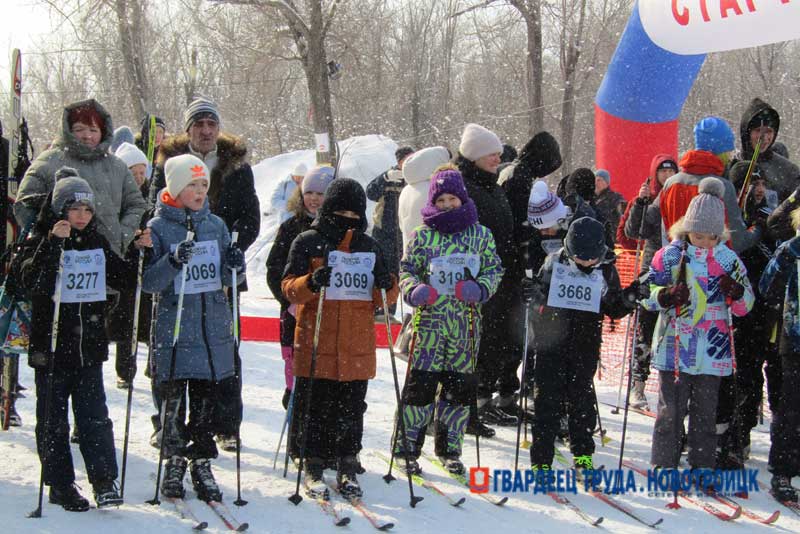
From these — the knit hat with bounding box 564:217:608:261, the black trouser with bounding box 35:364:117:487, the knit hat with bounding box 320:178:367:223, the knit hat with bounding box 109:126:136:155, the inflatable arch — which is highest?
the inflatable arch

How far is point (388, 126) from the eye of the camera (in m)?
36.2

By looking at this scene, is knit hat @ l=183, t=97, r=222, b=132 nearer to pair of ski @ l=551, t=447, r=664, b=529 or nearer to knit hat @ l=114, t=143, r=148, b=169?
knit hat @ l=114, t=143, r=148, b=169

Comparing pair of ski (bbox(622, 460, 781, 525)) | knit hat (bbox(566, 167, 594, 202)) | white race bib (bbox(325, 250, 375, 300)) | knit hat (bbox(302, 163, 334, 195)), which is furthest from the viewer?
knit hat (bbox(566, 167, 594, 202))

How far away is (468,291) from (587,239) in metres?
0.76

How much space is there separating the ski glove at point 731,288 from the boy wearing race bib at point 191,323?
2704mm

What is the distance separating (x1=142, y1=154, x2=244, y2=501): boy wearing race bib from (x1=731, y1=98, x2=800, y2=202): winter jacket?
12.0 ft

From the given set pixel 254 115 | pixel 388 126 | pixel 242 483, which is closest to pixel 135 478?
pixel 242 483

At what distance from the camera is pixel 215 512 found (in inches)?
163

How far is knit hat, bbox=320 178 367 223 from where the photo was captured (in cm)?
453

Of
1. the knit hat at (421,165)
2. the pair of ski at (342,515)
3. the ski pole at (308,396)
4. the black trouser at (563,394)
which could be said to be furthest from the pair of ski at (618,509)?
the knit hat at (421,165)

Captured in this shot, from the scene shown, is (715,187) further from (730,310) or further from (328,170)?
(328,170)

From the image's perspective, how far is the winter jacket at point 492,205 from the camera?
211 inches

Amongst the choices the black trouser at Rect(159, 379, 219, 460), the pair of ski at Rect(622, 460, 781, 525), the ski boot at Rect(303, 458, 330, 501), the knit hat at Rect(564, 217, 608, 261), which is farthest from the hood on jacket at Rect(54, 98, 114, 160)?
the pair of ski at Rect(622, 460, 781, 525)

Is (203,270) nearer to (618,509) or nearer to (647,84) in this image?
(618,509)
